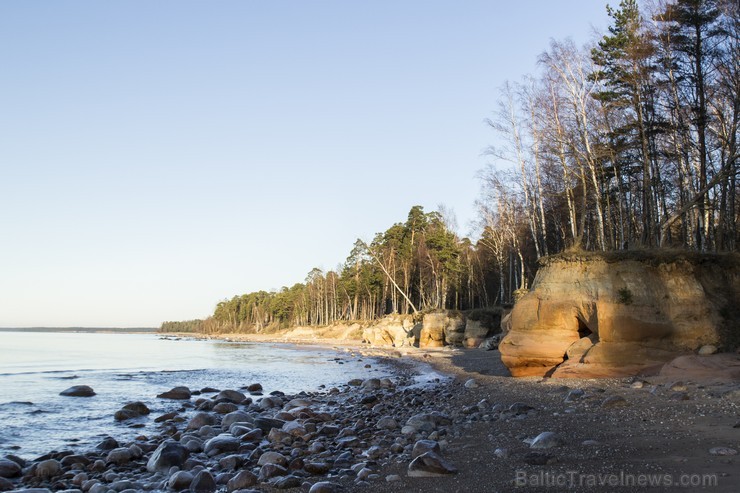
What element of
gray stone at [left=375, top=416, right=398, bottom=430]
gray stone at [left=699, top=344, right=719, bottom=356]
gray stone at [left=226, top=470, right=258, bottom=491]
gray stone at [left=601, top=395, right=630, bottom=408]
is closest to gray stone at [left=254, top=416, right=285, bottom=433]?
gray stone at [left=375, top=416, right=398, bottom=430]

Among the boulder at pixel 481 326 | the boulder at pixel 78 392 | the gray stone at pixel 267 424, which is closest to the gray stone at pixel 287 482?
the gray stone at pixel 267 424

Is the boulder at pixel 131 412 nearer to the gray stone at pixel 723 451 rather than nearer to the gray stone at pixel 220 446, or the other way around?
the gray stone at pixel 220 446

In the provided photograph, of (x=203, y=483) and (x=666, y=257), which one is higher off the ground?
(x=666, y=257)

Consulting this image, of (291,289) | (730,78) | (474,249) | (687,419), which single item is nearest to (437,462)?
(687,419)

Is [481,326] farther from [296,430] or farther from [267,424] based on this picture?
[296,430]

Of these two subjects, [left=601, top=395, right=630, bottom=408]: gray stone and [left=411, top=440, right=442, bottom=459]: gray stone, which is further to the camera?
[left=601, top=395, right=630, bottom=408]: gray stone

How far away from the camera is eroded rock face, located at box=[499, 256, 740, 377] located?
47.6ft

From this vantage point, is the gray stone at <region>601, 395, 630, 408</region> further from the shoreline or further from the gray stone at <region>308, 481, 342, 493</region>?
the gray stone at <region>308, 481, 342, 493</region>

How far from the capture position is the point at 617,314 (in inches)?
587

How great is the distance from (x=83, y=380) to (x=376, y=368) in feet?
51.2

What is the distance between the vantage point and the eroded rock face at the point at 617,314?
14.5m

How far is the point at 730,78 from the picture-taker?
20156 mm

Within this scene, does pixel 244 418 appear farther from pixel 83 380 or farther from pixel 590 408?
pixel 83 380

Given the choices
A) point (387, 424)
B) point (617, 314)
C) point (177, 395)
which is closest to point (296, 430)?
point (387, 424)
